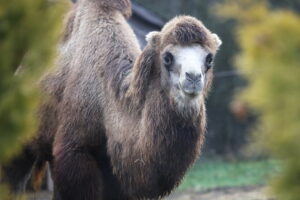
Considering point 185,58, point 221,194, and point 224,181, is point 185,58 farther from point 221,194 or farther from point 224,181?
point 224,181

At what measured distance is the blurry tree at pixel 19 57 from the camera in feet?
9.72

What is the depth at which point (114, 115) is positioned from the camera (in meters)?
6.73

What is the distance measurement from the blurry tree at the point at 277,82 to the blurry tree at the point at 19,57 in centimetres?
71

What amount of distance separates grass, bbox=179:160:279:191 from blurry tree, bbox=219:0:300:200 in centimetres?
945

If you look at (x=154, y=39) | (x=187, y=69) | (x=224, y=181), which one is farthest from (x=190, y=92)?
(x=224, y=181)

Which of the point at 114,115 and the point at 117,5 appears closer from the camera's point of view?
the point at 114,115

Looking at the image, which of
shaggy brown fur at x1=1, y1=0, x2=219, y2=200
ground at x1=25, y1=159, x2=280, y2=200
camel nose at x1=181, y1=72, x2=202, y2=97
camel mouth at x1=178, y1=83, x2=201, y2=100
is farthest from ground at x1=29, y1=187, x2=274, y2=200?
camel nose at x1=181, y1=72, x2=202, y2=97

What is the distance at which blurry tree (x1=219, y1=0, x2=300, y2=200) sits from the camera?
2.86 m

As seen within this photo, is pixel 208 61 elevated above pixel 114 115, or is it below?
above

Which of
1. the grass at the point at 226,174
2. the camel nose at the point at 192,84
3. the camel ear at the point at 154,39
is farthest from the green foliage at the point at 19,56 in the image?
the grass at the point at 226,174

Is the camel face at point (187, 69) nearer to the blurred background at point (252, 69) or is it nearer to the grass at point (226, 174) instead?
the blurred background at point (252, 69)

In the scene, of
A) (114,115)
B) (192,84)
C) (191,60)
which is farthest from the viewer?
(114,115)

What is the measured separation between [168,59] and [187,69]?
1.49 ft

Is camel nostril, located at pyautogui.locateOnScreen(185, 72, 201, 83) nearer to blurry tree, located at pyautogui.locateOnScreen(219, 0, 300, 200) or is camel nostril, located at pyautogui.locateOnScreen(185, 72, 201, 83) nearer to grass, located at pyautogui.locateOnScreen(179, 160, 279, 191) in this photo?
blurry tree, located at pyautogui.locateOnScreen(219, 0, 300, 200)
